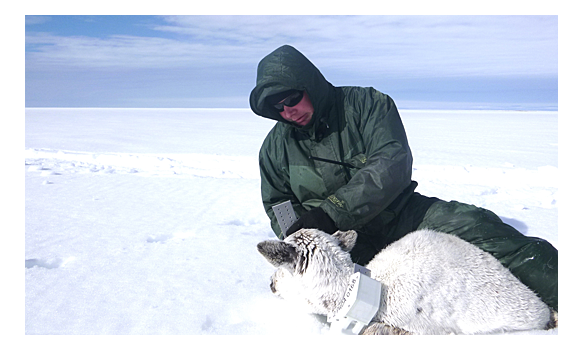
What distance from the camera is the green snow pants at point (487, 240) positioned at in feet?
9.18

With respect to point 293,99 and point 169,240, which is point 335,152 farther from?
point 169,240

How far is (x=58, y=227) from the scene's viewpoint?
4.59 meters

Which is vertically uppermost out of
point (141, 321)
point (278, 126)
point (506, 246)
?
point (278, 126)

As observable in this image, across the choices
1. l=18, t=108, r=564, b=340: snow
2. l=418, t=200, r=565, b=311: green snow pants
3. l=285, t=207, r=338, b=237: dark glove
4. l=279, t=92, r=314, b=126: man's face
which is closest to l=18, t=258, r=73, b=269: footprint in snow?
l=18, t=108, r=564, b=340: snow

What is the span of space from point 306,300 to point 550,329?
61.6 inches

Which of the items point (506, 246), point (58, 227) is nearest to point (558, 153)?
point (506, 246)

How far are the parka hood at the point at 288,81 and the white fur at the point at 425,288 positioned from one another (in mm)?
1095

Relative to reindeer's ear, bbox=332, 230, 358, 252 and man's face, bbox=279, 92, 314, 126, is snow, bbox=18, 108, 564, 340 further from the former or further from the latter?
man's face, bbox=279, 92, 314, 126

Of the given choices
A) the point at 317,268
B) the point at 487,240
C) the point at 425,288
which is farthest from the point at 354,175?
the point at 487,240

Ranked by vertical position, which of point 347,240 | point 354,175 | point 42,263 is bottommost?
point 42,263

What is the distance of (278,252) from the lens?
2463 mm

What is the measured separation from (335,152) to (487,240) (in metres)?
1.29

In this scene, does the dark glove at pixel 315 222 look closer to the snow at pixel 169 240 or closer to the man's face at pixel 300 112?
the snow at pixel 169 240
